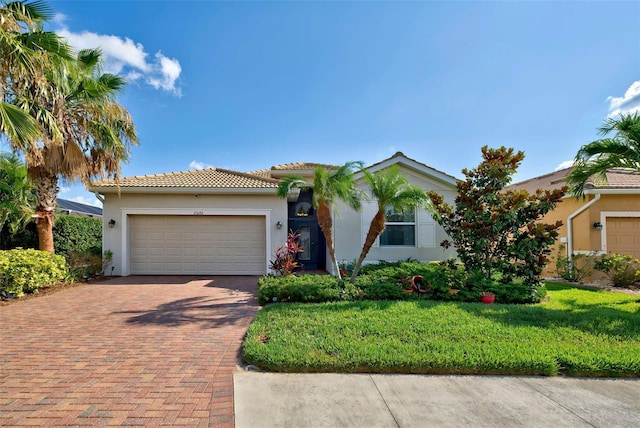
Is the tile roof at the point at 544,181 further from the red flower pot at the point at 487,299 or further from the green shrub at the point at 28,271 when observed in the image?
the green shrub at the point at 28,271

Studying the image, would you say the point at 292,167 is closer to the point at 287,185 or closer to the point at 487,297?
the point at 287,185

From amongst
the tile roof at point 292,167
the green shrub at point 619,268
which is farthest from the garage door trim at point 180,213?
the green shrub at point 619,268

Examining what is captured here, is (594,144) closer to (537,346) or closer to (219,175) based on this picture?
(537,346)

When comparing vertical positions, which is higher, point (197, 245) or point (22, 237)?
point (22, 237)

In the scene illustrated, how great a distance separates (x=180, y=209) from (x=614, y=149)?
14103 millimetres

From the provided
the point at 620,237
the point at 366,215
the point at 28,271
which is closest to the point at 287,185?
the point at 366,215

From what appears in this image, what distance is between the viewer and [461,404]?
3.49m

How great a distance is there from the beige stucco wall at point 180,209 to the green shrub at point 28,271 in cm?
221

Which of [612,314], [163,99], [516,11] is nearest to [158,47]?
[163,99]

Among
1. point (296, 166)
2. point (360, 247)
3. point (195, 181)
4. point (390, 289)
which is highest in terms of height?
point (296, 166)

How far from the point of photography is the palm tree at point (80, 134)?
9.59 meters

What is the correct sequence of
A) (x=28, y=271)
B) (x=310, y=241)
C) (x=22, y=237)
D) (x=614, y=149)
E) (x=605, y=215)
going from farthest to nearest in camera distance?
1. (x=310, y=241)
2. (x=22, y=237)
3. (x=605, y=215)
4. (x=28, y=271)
5. (x=614, y=149)

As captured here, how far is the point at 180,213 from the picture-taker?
491 inches

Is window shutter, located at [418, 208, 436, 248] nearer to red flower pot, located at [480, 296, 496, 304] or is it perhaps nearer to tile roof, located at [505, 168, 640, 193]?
red flower pot, located at [480, 296, 496, 304]
